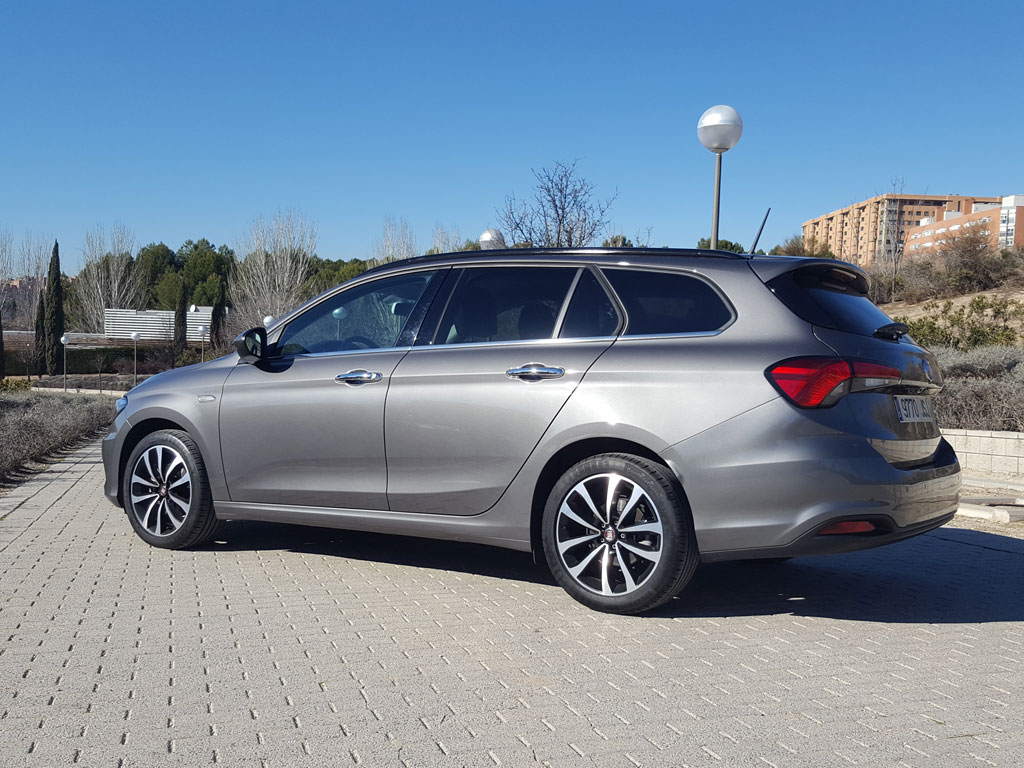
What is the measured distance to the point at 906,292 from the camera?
3039 centimetres

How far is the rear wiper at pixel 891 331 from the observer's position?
459 cm

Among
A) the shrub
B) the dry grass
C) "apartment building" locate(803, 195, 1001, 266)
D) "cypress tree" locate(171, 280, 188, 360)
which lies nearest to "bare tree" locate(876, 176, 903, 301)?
"apartment building" locate(803, 195, 1001, 266)

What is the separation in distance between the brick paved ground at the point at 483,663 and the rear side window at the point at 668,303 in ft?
4.56

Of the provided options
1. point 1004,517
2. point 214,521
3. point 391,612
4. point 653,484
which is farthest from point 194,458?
point 1004,517

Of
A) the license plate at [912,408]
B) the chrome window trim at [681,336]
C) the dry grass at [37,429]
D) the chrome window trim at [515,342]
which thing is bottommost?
the dry grass at [37,429]

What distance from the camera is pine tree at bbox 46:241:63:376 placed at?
54.7 meters

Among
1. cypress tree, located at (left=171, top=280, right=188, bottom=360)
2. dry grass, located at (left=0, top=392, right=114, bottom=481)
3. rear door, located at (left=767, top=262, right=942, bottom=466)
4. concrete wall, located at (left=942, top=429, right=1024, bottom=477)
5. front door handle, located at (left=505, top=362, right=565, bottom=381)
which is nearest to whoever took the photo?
rear door, located at (left=767, top=262, right=942, bottom=466)

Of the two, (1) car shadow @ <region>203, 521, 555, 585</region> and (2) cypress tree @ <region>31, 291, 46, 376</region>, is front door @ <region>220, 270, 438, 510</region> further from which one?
(2) cypress tree @ <region>31, 291, 46, 376</region>

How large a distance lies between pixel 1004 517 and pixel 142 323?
6398 centimetres

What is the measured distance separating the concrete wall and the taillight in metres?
6.87

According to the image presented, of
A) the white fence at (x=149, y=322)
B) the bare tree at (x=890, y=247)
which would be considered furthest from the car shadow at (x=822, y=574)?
the white fence at (x=149, y=322)

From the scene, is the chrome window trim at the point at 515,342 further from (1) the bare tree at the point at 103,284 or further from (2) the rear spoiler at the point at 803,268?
(1) the bare tree at the point at 103,284

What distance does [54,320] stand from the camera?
55625 millimetres

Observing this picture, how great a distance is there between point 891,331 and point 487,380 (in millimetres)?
1987
